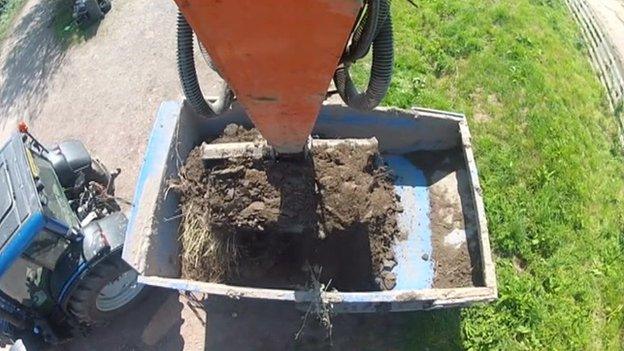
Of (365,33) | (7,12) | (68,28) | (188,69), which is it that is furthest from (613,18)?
(7,12)

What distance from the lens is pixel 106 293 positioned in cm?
593

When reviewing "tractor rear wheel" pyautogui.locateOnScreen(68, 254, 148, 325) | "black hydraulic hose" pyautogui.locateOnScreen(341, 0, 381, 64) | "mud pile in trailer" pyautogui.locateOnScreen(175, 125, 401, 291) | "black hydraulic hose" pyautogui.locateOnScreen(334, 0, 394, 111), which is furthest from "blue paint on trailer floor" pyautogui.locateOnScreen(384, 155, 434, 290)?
"tractor rear wheel" pyautogui.locateOnScreen(68, 254, 148, 325)

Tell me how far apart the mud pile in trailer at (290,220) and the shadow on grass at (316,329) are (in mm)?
605

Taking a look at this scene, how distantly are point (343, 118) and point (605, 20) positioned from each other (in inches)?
192

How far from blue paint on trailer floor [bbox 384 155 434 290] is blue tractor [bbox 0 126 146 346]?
2.51m

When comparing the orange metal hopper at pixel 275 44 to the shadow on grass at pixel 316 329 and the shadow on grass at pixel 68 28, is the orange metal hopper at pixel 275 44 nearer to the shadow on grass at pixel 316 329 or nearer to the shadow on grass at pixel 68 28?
the shadow on grass at pixel 316 329

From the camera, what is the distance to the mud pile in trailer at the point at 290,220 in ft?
15.9

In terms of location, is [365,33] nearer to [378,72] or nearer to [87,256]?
[378,72]

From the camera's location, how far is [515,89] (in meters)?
6.74

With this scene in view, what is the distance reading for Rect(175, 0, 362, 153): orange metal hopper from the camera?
7.64 feet

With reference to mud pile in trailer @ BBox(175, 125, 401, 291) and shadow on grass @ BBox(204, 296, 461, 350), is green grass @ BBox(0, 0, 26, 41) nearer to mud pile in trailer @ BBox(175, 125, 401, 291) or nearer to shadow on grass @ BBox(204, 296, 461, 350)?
mud pile in trailer @ BBox(175, 125, 401, 291)

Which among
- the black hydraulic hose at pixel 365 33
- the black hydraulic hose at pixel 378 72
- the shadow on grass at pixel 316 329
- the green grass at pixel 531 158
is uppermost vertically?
the black hydraulic hose at pixel 365 33

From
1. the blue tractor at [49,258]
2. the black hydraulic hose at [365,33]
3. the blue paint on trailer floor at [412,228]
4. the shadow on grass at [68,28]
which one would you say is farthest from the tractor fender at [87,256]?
the shadow on grass at [68,28]

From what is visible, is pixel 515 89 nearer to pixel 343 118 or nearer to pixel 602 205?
pixel 602 205
